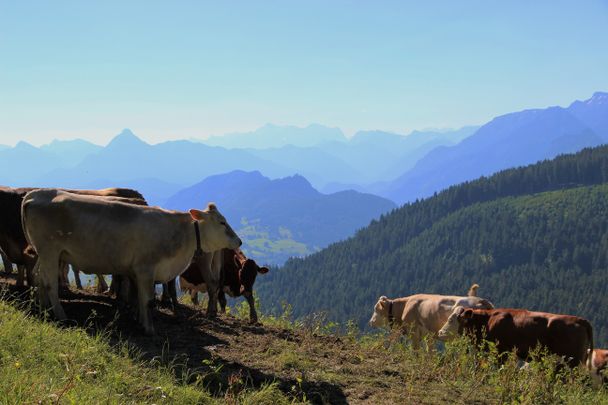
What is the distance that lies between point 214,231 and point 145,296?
2.15m

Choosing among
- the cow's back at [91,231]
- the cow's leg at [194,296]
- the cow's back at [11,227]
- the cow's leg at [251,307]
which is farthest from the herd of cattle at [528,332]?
the cow's back at [11,227]

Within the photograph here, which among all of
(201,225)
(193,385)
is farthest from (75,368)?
(201,225)

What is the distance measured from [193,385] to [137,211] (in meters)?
3.92

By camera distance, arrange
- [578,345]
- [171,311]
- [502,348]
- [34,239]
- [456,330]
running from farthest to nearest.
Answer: [456,330]
[502,348]
[578,345]
[171,311]
[34,239]

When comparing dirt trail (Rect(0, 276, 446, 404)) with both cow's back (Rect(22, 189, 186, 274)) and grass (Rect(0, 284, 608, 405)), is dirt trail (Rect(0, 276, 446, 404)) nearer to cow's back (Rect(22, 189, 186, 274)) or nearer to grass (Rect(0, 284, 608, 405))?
grass (Rect(0, 284, 608, 405))

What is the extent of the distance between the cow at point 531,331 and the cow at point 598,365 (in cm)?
40

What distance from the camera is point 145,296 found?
974cm

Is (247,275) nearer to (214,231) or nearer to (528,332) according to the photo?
(214,231)

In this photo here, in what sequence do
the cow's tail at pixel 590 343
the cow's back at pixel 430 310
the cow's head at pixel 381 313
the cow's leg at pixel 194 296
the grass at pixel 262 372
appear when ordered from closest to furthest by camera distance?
the grass at pixel 262 372 → the cow's tail at pixel 590 343 → the cow's leg at pixel 194 296 → the cow's back at pixel 430 310 → the cow's head at pixel 381 313

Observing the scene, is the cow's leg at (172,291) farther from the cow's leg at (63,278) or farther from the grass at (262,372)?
the cow's leg at (63,278)

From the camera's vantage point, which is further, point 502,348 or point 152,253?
point 502,348

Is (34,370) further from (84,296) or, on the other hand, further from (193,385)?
(84,296)

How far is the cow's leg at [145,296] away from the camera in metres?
9.59

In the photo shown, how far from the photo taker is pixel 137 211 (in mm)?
10164
